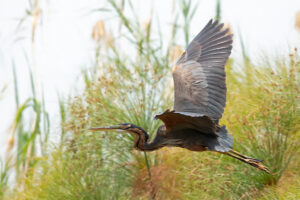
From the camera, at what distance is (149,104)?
22.1ft

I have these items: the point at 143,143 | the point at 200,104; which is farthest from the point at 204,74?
the point at 143,143

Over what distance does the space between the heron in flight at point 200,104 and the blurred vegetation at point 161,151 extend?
29.9 inches

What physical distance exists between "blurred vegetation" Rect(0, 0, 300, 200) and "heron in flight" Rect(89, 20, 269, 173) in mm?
760

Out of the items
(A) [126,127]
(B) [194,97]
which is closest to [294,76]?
(B) [194,97]

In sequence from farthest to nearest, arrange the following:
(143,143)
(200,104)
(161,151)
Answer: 1. (161,151)
2. (143,143)
3. (200,104)

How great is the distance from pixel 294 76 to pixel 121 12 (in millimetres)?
3083

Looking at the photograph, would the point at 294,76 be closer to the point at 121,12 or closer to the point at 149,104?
the point at 149,104

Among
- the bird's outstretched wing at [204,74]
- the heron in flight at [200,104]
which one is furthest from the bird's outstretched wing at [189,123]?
the bird's outstretched wing at [204,74]

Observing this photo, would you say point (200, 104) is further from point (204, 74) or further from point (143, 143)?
point (143, 143)

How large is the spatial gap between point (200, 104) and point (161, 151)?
89.9 inches

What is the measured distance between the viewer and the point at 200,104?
5074mm

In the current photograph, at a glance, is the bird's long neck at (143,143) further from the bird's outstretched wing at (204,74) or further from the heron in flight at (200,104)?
the bird's outstretched wing at (204,74)

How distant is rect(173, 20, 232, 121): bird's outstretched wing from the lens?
200 inches

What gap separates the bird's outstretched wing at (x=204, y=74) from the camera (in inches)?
200
